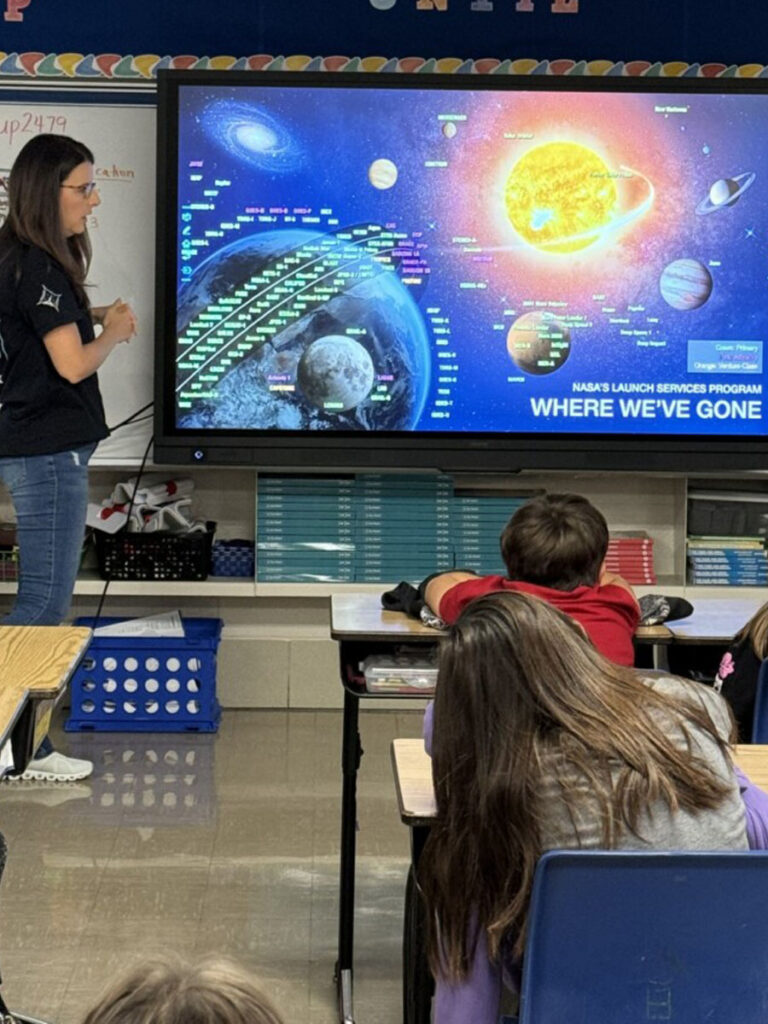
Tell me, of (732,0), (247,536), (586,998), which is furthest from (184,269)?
(586,998)

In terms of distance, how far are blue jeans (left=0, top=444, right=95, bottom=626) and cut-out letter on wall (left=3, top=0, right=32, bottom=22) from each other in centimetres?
172

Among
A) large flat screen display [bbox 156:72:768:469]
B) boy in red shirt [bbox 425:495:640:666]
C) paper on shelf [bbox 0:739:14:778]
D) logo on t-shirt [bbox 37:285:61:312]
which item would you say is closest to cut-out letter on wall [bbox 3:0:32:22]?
large flat screen display [bbox 156:72:768:469]

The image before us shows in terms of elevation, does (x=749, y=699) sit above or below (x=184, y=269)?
below

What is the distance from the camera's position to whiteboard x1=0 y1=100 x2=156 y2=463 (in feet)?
17.5

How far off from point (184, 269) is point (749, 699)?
9.12ft

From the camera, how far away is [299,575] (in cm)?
549

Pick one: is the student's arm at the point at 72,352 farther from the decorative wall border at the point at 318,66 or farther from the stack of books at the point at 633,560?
the stack of books at the point at 633,560

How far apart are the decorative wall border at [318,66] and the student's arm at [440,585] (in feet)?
7.89

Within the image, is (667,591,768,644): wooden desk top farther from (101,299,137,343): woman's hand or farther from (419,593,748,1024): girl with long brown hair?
(101,299,137,343): woman's hand

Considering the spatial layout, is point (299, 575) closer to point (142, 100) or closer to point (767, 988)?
Answer: point (142, 100)

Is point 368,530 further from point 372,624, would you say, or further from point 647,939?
point 647,939

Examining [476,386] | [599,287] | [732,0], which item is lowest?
[476,386]

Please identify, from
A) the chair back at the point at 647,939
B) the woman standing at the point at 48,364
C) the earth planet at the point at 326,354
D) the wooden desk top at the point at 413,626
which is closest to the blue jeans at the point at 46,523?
the woman standing at the point at 48,364

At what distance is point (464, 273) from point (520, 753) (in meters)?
3.51
